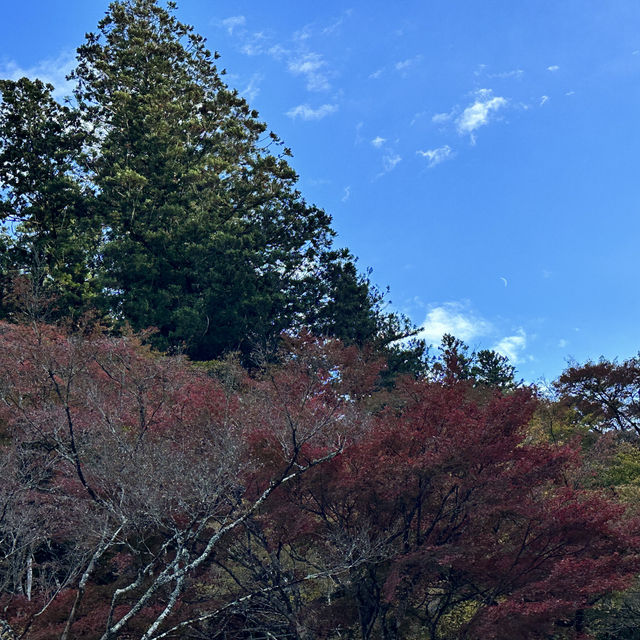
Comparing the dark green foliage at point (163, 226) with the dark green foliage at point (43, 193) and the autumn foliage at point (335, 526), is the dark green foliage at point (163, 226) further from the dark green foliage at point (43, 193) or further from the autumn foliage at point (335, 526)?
the autumn foliage at point (335, 526)

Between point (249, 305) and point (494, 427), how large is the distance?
18.3 meters

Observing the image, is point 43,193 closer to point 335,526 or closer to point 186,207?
point 186,207

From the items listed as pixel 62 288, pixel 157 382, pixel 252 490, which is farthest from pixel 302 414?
pixel 62 288

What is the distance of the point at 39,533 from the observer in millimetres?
11172

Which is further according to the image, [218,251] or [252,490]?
[218,251]

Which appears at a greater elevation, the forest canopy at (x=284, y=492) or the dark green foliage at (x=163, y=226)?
the dark green foliage at (x=163, y=226)

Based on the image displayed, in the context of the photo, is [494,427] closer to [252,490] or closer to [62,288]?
[252,490]

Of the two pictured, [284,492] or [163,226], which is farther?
[163,226]

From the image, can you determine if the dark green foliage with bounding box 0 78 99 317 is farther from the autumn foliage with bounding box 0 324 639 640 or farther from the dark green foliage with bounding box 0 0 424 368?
the autumn foliage with bounding box 0 324 639 640

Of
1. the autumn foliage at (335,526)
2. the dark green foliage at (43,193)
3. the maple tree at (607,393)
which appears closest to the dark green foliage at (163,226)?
the dark green foliage at (43,193)

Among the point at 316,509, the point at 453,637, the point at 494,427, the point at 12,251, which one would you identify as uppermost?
the point at 12,251

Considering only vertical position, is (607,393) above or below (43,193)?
below

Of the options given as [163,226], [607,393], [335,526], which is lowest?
[335,526]

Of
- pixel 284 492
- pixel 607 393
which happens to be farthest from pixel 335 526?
pixel 607 393
